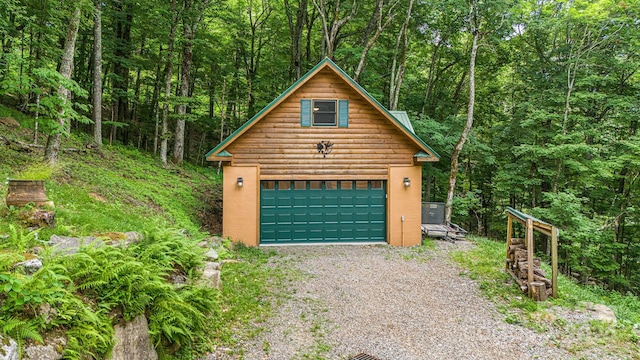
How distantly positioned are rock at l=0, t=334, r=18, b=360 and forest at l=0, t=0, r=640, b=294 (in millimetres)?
6296

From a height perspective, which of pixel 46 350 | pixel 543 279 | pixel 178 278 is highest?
pixel 46 350

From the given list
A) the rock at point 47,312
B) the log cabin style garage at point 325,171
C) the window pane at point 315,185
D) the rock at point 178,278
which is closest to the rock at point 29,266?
the rock at point 47,312

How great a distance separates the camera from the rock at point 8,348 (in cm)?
223

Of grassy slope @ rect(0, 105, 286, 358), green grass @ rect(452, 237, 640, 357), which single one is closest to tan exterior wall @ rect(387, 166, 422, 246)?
green grass @ rect(452, 237, 640, 357)

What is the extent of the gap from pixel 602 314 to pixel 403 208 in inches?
236

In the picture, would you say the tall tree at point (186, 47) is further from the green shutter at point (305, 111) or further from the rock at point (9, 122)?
the green shutter at point (305, 111)

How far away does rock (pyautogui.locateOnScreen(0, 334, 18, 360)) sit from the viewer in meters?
2.23

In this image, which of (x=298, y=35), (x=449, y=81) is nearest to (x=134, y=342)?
(x=298, y=35)

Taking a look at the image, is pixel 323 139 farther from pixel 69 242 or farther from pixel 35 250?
pixel 35 250

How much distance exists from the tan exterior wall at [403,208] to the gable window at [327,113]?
2243 millimetres

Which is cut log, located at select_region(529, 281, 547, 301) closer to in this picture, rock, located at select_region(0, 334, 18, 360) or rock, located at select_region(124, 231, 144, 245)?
rock, located at select_region(124, 231, 144, 245)

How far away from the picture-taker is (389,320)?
5652mm

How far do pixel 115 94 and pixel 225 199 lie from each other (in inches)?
364

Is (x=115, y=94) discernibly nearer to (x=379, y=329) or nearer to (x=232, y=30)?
(x=232, y=30)
